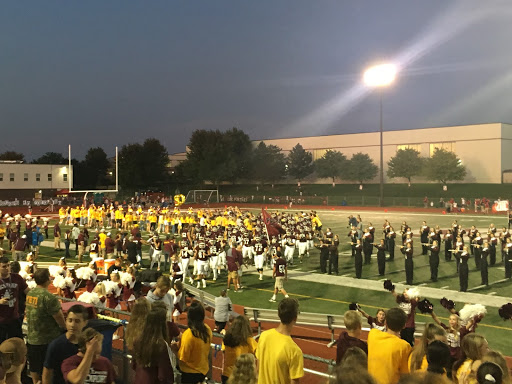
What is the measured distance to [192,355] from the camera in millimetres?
4590

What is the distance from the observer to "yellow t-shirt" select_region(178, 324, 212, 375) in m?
4.58

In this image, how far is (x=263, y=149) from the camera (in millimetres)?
83875

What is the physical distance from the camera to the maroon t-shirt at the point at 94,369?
3.60 meters

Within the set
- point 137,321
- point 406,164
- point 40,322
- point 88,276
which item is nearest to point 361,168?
point 406,164

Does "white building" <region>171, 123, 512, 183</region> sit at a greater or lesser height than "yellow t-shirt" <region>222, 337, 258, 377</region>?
greater

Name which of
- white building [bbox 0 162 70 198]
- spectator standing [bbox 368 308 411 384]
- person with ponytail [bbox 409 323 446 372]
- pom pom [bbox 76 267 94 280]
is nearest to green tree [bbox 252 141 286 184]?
white building [bbox 0 162 70 198]

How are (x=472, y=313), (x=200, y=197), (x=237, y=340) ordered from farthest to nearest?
(x=200, y=197), (x=472, y=313), (x=237, y=340)

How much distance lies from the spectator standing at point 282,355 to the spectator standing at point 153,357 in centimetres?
79

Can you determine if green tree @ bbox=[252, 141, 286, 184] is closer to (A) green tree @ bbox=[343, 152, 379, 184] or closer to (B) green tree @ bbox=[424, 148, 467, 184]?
(A) green tree @ bbox=[343, 152, 379, 184]

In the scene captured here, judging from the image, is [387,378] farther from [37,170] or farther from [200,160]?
[200,160]

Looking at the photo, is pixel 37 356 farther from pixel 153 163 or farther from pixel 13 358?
pixel 153 163

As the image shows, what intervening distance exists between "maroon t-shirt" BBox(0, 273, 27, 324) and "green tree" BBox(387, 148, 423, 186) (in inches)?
2633

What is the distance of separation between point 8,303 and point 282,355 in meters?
3.98

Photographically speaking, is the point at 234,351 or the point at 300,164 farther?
the point at 300,164
